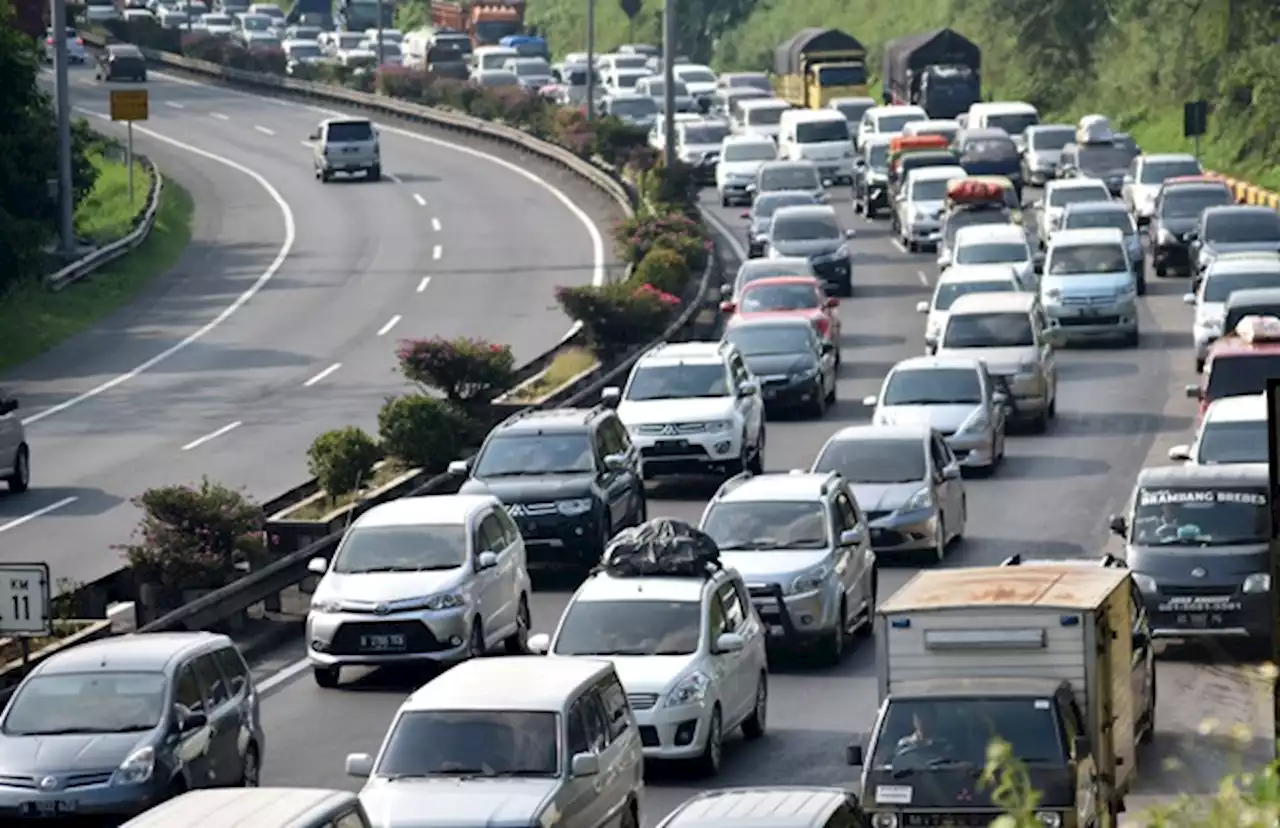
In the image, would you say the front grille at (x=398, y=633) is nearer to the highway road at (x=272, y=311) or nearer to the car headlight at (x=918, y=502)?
the highway road at (x=272, y=311)

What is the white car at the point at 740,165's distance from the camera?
2975 inches

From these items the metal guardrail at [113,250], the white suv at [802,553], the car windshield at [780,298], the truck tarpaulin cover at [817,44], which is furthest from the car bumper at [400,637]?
the truck tarpaulin cover at [817,44]

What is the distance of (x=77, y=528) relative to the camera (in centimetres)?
3484

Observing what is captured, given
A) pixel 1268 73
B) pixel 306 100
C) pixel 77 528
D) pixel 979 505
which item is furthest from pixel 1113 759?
pixel 306 100

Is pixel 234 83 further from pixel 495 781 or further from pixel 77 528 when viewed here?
pixel 495 781

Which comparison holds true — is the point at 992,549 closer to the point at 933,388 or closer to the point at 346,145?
the point at 933,388

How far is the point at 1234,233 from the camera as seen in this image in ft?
177

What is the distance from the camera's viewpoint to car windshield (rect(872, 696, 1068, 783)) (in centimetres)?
1734

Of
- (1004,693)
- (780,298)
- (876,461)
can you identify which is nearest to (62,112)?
(780,298)

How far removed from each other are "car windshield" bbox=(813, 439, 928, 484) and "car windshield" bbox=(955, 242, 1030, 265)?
20.6m

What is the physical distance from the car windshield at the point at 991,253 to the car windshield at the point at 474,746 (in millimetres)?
34671

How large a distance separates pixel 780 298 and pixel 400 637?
23256 mm

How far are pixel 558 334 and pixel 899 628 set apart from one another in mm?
33432

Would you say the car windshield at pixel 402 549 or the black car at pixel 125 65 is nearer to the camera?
the car windshield at pixel 402 549
